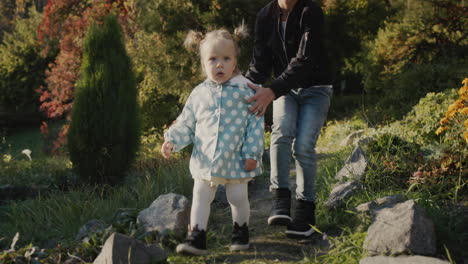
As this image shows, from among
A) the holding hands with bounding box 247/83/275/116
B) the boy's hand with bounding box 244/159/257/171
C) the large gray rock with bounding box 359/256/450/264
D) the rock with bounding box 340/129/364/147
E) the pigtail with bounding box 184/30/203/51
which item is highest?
the pigtail with bounding box 184/30/203/51

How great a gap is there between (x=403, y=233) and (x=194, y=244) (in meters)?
1.21

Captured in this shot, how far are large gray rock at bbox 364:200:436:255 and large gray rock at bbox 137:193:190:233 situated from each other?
134cm

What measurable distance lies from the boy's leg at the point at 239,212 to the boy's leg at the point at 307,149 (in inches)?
13.6

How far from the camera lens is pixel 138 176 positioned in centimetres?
546

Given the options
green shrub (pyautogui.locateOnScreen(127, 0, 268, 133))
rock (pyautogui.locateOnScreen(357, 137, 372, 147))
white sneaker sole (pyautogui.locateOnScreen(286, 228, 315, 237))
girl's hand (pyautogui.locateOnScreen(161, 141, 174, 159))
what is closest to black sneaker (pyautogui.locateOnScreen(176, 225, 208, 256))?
girl's hand (pyautogui.locateOnScreen(161, 141, 174, 159))

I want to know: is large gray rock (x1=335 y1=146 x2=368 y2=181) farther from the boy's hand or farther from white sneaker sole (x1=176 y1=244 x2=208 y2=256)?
white sneaker sole (x1=176 y1=244 x2=208 y2=256)

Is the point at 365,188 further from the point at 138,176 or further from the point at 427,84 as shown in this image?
the point at 427,84

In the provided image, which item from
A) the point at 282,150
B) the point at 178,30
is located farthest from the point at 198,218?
the point at 178,30

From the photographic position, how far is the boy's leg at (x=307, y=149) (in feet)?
10.1

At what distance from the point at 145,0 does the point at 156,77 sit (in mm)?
1546

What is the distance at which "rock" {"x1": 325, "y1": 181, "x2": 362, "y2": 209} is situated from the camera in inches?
139

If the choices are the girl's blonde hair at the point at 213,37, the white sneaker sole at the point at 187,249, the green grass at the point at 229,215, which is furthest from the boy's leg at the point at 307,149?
the white sneaker sole at the point at 187,249

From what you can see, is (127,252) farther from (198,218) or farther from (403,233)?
(403,233)

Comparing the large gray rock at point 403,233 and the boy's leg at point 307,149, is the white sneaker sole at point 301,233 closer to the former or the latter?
the boy's leg at point 307,149
